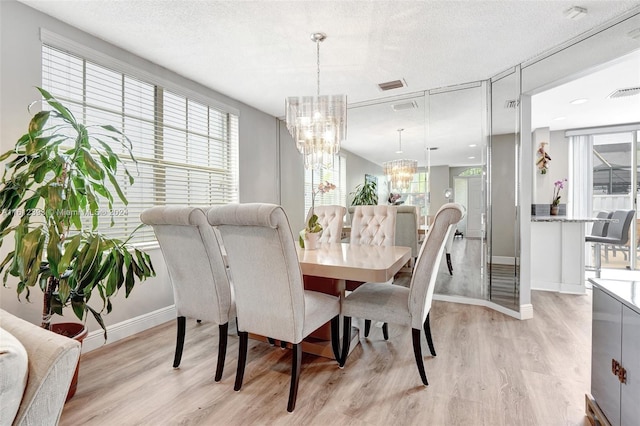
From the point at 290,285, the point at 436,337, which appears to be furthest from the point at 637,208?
the point at 290,285

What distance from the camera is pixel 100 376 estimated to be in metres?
2.01

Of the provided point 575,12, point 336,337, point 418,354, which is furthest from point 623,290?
point 575,12

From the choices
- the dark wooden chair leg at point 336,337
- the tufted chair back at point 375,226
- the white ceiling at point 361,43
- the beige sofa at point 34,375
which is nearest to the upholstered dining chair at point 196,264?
the dark wooden chair leg at point 336,337

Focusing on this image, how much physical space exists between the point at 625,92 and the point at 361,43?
3408mm

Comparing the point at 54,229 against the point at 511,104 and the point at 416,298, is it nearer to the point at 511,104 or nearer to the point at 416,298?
the point at 416,298

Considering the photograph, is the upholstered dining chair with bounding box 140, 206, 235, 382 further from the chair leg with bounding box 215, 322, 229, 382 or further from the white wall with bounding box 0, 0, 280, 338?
the white wall with bounding box 0, 0, 280, 338

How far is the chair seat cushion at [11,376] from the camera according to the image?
0.60m

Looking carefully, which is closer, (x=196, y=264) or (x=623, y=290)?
(x=623, y=290)

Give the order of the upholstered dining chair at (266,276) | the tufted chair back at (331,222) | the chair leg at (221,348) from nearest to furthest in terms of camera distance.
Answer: the upholstered dining chair at (266,276) → the chair leg at (221,348) → the tufted chair back at (331,222)

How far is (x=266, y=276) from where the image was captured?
5.46 ft

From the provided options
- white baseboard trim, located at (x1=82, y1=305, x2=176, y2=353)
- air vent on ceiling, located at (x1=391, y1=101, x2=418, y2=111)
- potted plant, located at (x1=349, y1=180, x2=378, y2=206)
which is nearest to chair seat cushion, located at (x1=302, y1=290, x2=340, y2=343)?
white baseboard trim, located at (x1=82, y1=305, x2=176, y2=353)

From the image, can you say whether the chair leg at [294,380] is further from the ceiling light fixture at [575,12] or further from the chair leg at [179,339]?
the ceiling light fixture at [575,12]

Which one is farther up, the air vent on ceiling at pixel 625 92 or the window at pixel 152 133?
the air vent on ceiling at pixel 625 92

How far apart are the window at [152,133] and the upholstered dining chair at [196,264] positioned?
1013 mm
